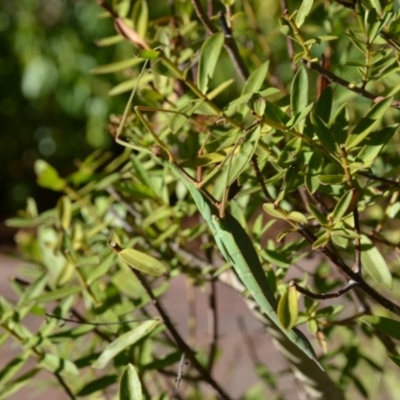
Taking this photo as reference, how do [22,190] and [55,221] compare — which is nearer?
[55,221]

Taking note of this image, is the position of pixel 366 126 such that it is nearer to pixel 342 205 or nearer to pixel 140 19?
pixel 342 205

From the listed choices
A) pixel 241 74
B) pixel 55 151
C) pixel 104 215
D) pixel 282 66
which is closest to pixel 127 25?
pixel 241 74

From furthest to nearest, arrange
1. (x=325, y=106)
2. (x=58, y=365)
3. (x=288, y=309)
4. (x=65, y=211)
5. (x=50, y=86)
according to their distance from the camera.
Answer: (x=50, y=86) < (x=65, y=211) < (x=58, y=365) < (x=325, y=106) < (x=288, y=309)

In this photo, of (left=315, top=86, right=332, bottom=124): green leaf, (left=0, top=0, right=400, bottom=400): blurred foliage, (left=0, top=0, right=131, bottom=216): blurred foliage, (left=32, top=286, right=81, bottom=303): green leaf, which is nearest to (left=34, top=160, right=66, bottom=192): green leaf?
(left=0, top=0, right=400, bottom=400): blurred foliage

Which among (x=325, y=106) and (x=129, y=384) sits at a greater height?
(x=325, y=106)

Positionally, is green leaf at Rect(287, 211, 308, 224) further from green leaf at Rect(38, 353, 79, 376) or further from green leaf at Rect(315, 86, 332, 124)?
green leaf at Rect(38, 353, 79, 376)

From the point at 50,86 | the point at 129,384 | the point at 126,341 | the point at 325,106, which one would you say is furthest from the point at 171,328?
the point at 50,86

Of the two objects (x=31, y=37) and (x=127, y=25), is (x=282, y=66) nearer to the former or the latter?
(x=31, y=37)
